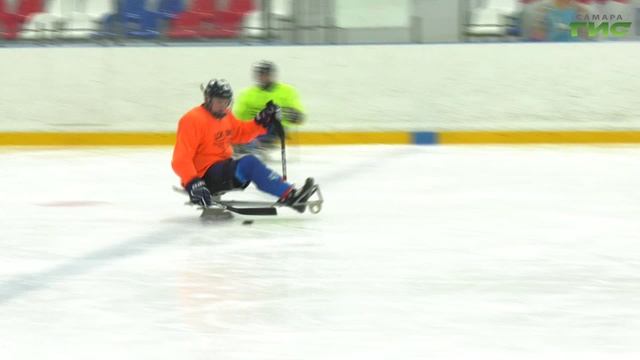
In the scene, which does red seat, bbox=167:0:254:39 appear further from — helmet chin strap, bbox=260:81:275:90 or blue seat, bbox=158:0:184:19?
helmet chin strap, bbox=260:81:275:90

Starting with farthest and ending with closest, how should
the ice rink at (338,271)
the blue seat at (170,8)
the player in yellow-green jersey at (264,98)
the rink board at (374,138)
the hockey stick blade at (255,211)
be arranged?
the blue seat at (170,8), the rink board at (374,138), the player in yellow-green jersey at (264,98), the hockey stick blade at (255,211), the ice rink at (338,271)

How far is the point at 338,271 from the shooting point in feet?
17.3

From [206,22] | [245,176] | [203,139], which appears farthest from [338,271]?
[206,22]

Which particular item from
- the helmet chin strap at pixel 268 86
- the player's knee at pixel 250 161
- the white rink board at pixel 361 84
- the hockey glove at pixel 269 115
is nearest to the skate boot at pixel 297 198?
the player's knee at pixel 250 161

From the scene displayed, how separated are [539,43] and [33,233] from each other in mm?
7564

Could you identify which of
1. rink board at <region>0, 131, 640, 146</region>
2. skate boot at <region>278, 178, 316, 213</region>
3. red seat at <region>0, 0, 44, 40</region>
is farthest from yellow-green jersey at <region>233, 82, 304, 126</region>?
skate boot at <region>278, 178, 316, 213</region>

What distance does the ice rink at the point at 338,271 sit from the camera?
12.8 feet

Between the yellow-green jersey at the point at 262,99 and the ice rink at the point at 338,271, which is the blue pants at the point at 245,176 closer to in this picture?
the ice rink at the point at 338,271

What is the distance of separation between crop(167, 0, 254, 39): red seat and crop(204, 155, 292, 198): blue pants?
6670 mm

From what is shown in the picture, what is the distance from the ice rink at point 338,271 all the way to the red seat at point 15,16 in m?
4.42

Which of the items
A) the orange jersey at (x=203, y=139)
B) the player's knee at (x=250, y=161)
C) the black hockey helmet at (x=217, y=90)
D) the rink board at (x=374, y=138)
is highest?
the black hockey helmet at (x=217, y=90)

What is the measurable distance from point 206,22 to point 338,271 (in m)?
8.66

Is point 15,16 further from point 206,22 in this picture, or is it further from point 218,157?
point 218,157

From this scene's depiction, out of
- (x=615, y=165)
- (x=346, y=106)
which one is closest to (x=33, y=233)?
(x=615, y=165)
